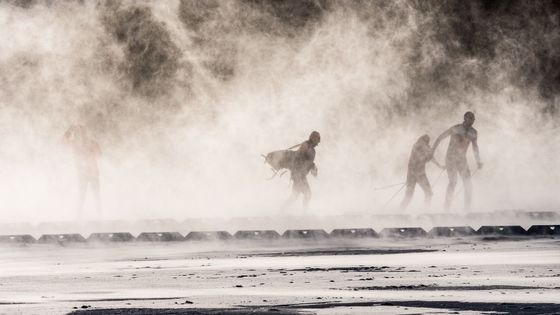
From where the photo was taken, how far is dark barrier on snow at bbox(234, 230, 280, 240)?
2319 centimetres

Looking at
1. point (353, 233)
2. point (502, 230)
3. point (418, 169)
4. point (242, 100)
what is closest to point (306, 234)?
point (353, 233)

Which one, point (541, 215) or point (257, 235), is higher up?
point (541, 215)

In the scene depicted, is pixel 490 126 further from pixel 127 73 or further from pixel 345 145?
pixel 127 73

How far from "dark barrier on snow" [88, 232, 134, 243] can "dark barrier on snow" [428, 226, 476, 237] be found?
4.37 m

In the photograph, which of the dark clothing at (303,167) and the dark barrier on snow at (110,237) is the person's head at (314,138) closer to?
the dark clothing at (303,167)

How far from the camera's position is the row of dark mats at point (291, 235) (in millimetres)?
22547

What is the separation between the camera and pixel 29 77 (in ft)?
175

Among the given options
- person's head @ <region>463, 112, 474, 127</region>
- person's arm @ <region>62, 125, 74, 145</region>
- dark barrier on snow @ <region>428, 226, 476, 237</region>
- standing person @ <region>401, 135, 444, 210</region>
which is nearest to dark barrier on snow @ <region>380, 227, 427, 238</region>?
dark barrier on snow @ <region>428, 226, 476, 237</region>

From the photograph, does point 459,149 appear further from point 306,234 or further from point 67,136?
point 67,136

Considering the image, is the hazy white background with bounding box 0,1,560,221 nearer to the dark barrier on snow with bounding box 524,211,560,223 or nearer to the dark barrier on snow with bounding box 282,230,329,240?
the dark barrier on snow with bounding box 524,211,560,223

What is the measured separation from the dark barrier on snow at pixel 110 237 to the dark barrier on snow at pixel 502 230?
16.6ft

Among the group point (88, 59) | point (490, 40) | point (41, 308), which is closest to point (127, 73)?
point (88, 59)

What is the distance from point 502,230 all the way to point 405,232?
1353mm

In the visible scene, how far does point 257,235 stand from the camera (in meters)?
23.3
